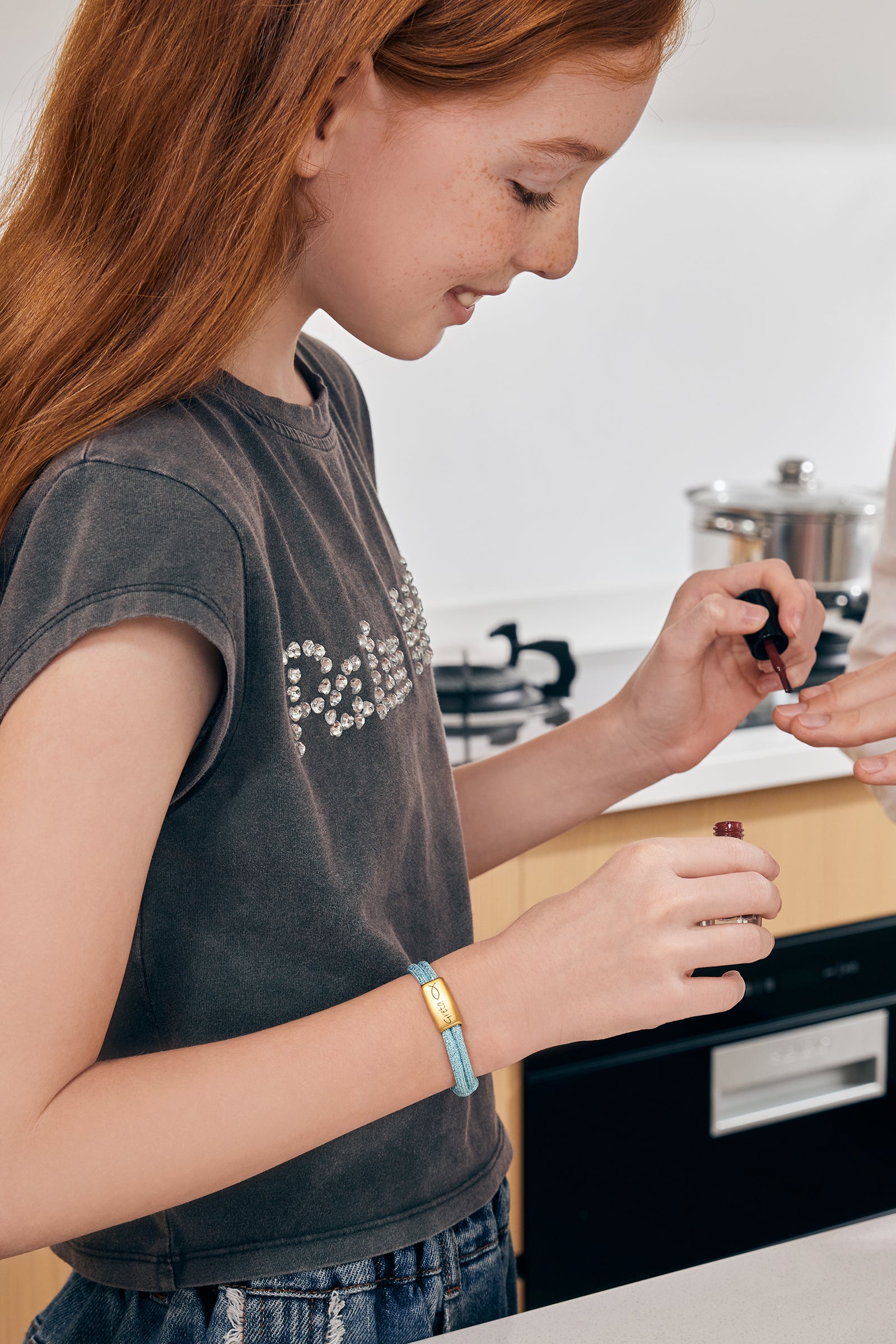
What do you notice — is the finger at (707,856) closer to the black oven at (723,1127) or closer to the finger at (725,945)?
the finger at (725,945)

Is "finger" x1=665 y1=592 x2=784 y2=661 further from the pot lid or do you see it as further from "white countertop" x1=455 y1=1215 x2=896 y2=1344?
the pot lid

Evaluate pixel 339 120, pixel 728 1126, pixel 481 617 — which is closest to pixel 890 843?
pixel 728 1126

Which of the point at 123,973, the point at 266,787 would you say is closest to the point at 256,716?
the point at 266,787

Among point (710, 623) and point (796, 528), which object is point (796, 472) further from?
point (710, 623)

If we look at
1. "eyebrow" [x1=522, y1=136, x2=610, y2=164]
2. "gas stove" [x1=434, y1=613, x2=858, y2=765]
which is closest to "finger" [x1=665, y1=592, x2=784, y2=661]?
"eyebrow" [x1=522, y1=136, x2=610, y2=164]

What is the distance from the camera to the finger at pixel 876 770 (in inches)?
34.8

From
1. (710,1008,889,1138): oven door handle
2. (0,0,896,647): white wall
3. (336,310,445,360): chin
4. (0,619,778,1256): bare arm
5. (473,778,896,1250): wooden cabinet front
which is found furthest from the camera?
(0,0,896,647): white wall

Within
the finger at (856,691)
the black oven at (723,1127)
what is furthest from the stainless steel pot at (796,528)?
the finger at (856,691)

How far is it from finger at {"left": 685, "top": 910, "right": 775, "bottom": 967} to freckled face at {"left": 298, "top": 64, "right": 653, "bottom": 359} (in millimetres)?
365

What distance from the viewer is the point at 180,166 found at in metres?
0.60

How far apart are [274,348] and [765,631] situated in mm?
381

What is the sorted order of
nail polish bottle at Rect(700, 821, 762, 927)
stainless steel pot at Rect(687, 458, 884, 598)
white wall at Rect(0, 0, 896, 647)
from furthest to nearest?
white wall at Rect(0, 0, 896, 647) < stainless steel pot at Rect(687, 458, 884, 598) < nail polish bottle at Rect(700, 821, 762, 927)

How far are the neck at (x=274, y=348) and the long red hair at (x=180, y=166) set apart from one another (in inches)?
2.7

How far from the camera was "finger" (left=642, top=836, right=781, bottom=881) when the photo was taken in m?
0.60
